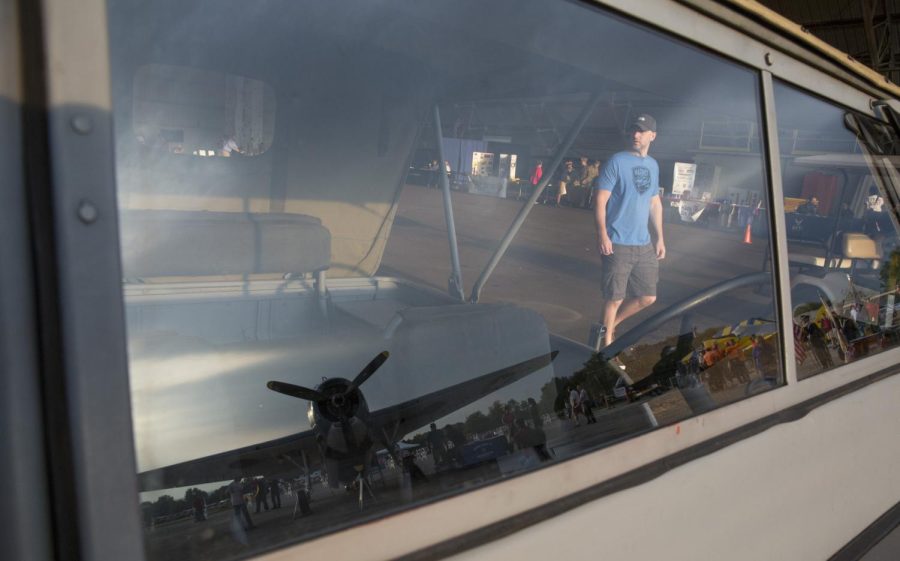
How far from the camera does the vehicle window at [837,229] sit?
1976 mm

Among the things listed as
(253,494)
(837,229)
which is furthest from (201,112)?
(837,229)

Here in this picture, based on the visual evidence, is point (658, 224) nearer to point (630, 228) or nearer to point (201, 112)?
point (630, 228)

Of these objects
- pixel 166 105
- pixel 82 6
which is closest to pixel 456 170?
pixel 166 105

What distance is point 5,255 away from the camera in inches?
27.9

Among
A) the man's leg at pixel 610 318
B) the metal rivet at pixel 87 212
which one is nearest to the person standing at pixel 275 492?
the metal rivet at pixel 87 212

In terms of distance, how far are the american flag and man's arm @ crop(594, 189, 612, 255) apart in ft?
2.09

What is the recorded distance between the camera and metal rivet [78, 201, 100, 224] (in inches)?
29.1

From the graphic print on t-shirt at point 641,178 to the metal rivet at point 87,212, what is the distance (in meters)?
1.21

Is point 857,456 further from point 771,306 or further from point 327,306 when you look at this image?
point 327,306

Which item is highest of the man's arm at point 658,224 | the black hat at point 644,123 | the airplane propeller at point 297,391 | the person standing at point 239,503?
the black hat at point 644,123

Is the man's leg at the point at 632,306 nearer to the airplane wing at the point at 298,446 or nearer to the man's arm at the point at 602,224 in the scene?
the man's arm at the point at 602,224

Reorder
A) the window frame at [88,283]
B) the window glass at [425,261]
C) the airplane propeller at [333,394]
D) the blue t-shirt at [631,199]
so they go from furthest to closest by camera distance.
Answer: the blue t-shirt at [631,199] < the airplane propeller at [333,394] < the window glass at [425,261] < the window frame at [88,283]

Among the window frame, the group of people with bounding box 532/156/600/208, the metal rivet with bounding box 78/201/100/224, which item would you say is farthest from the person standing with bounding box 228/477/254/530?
the group of people with bounding box 532/156/600/208

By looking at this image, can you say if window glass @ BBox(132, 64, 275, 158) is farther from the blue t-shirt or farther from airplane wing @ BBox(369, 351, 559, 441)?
the blue t-shirt
